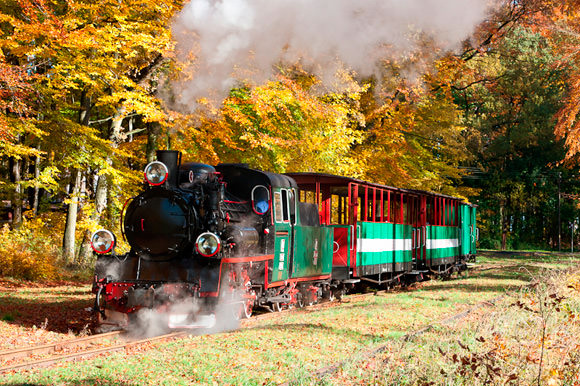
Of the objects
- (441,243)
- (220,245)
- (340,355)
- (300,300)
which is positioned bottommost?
(340,355)

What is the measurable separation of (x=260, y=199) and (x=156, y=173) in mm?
2217

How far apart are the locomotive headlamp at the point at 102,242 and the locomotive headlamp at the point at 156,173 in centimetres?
125

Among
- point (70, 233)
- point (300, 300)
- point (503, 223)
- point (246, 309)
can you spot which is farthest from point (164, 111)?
point (503, 223)

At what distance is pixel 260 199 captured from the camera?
1208 centimetres

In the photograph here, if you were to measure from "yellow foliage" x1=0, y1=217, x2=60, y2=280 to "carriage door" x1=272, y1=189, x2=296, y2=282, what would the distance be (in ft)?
30.1

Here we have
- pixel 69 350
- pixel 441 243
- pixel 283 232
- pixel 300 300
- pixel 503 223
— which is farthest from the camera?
pixel 503 223

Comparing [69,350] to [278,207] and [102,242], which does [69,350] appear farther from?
[278,207]

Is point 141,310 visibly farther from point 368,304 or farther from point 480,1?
point 480,1

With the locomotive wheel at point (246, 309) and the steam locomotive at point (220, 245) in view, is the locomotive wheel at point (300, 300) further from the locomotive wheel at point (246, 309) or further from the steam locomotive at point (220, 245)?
the locomotive wheel at point (246, 309)

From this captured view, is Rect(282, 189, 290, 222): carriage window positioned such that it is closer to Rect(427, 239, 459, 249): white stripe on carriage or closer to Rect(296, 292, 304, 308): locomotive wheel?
Rect(296, 292, 304, 308): locomotive wheel

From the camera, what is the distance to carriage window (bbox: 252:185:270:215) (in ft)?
39.3

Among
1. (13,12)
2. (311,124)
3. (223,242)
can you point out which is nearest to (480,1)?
(223,242)

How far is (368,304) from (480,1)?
25.7ft

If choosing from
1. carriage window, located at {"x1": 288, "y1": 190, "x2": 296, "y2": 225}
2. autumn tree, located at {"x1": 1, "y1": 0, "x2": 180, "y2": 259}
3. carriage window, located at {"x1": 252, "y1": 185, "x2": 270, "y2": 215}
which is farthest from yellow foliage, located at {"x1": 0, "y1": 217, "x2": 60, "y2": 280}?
carriage window, located at {"x1": 252, "y1": 185, "x2": 270, "y2": 215}
